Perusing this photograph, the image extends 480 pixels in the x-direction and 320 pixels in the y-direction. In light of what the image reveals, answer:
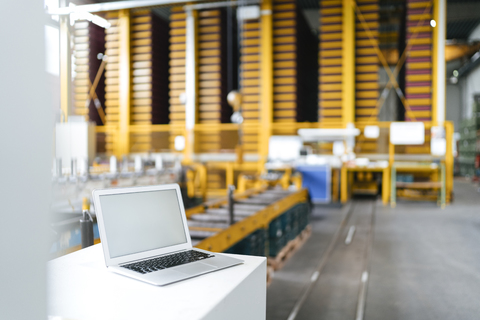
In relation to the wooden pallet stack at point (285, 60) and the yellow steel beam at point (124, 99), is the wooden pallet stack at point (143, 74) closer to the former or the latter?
Answer: the yellow steel beam at point (124, 99)

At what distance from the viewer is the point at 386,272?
427 cm

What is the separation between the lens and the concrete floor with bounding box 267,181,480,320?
331 cm

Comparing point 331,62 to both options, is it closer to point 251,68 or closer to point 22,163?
point 251,68

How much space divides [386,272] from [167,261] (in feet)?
10.9

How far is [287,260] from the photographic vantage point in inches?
187

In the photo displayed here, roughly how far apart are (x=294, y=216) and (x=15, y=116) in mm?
4621

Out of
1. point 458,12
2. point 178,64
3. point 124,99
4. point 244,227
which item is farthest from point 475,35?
point 244,227

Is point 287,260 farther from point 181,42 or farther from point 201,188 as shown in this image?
point 181,42

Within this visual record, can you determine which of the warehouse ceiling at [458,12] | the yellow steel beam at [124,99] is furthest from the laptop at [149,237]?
the warehouse ceiling at [458,12]

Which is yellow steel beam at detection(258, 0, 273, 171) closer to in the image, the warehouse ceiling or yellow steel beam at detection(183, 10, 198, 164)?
yellow steel beam at detection(183, 10, 198, 164)

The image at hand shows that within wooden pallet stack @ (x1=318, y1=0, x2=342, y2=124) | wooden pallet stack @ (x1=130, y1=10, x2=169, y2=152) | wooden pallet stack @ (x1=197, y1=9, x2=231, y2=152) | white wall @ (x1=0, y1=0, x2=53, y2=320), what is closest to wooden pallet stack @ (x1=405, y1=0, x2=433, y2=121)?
wooden pallet stack @ (x1=318, y1=0, x2=342, y2=124)

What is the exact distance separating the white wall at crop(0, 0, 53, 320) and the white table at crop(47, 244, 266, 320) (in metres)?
0.08

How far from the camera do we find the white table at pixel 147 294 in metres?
1.20

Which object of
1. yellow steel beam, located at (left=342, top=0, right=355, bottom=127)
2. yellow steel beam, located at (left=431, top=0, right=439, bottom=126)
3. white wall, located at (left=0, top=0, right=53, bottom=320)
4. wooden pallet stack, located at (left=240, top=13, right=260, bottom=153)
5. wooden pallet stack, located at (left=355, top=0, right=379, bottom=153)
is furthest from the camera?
wooden pallet stack, located at (left=240, top=13, right=260, bottom=153)
